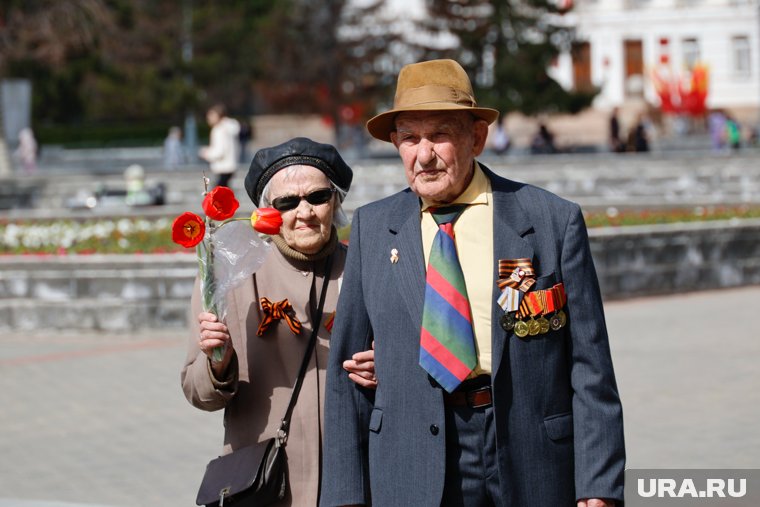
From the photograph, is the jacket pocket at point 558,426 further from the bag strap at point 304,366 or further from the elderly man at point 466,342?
the bag strap at point 304,366

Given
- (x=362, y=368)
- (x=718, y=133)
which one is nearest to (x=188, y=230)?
(x=362, y=368)

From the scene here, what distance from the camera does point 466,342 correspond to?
3604 millimetres

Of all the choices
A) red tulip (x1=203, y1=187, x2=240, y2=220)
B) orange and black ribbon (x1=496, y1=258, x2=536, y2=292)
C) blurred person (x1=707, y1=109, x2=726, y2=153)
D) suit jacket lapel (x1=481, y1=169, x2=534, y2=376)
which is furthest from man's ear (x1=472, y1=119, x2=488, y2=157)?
blurred person (x1=707, y1=109, x2=726, y2=153)

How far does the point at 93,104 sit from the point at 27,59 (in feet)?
58.6

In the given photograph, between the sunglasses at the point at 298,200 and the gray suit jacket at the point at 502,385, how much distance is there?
0.51m

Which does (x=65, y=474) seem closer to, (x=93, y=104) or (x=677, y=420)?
(x=677, y=420)

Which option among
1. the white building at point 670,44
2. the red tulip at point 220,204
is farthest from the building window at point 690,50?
the red tulip at point 220,204

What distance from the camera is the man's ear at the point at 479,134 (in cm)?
383

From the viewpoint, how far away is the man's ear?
12.6 ft

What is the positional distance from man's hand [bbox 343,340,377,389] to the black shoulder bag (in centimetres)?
52

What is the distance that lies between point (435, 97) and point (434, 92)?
0.02m

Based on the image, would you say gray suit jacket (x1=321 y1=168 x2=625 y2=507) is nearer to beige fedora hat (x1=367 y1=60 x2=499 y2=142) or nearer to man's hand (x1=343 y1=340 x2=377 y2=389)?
man's hand (x1=343 y1=340 x2=377 y2=389)

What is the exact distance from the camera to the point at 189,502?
7.31 m

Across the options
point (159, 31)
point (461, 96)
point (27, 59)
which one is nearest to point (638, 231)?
point (461, 96)
